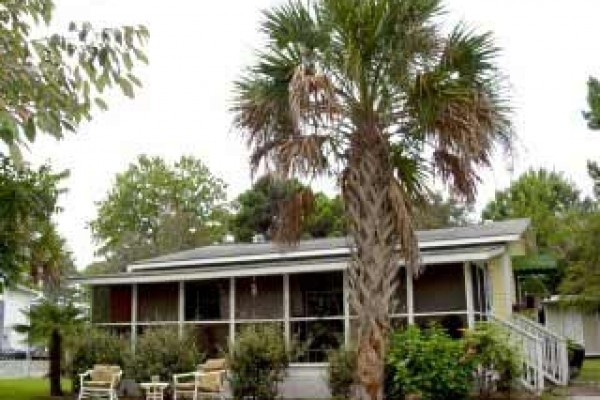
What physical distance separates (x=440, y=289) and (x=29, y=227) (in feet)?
30.6

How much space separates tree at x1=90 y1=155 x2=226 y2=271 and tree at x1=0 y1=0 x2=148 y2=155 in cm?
4545

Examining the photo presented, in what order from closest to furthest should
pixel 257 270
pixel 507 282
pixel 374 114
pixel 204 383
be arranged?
pixel 374 114 → pixel 204 383 → pixel 257 270 → pixel 507 282

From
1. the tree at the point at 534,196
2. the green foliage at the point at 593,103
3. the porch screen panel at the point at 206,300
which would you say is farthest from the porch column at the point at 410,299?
the tree at the point at 534,196

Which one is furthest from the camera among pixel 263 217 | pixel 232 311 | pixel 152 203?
pixel 152 203

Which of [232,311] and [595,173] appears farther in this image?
[595,173]

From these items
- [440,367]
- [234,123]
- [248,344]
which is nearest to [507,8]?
[234,123]

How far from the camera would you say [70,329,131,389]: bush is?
16.3 m

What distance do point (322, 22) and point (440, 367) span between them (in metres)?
6.14

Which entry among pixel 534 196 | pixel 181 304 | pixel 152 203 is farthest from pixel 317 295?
pixel 152 203

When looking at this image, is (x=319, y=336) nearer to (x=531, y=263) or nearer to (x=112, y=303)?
(x=112, y=303)

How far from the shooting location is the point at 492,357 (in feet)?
42.4

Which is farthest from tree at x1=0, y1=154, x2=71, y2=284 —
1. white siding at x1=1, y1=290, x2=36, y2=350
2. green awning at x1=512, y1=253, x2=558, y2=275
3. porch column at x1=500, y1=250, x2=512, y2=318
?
white siding at x1=1, y1=290, x2=36, y2=350

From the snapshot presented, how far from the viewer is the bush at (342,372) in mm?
13656

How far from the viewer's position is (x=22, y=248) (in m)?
15.7
